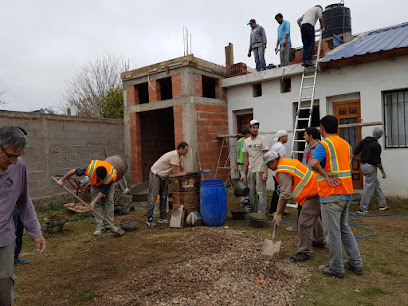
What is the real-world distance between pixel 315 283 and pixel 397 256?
5.25 ft

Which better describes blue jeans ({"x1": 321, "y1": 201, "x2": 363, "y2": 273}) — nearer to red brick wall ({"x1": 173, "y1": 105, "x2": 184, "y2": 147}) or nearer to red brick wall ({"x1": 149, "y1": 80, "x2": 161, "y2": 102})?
red brick wall ({"x1": 173, "y1": 105, "x2": 184, "y2": 147})

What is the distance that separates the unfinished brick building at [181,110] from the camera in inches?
366

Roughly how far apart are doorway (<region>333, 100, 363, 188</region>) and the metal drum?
451cm

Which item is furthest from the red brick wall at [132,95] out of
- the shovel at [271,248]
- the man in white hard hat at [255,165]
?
the shovel at [271,248]

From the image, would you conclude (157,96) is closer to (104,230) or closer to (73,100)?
(104,230)

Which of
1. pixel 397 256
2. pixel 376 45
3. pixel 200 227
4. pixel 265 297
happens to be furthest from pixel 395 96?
pixel 265 297

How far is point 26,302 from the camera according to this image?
3430mm

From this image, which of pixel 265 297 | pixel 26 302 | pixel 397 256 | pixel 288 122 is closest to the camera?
pixel 265 297

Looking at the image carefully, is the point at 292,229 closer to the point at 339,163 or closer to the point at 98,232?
the point at 339,163

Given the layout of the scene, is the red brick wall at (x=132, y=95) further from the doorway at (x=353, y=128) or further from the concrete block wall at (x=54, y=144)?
the doorway at (x=353, y=128)

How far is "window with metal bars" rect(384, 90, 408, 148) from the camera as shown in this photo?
7531 mm

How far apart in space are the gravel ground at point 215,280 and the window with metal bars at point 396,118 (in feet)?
17.2

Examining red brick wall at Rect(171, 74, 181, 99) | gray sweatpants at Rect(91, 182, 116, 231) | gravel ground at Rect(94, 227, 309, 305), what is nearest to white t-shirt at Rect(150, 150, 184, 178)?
gray sweatpants at Rect(91, 182, 116, 231)

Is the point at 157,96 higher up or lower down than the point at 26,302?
higher up
